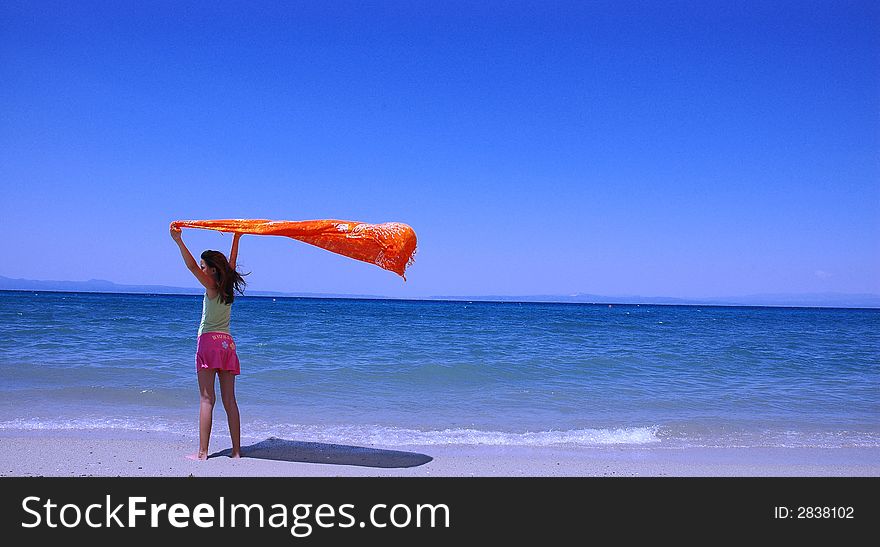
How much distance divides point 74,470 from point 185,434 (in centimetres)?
165

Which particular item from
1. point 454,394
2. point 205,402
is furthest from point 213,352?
point 454,394

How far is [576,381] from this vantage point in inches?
454

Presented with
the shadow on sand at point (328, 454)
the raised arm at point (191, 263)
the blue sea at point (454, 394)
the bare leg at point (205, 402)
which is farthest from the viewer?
the blue sea at point (454, 394)

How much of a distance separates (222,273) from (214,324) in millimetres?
439

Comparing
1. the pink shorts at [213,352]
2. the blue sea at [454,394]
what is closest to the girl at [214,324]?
the pink shorts at [213,352]

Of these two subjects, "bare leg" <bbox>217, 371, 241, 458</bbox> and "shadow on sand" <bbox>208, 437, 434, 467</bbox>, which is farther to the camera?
"shadow on sand" <bbox>208, 437, 434, 467</bbox>

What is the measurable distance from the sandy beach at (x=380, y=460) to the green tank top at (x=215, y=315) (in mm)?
1140

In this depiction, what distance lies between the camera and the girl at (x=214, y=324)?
5.34 m

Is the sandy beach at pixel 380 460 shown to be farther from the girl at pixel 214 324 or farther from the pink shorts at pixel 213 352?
the pink shorts at pixel 213 352

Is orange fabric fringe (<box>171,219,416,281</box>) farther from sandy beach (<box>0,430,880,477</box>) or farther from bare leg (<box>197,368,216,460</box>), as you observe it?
sandy beach (<box>0,430,880,477</box>)

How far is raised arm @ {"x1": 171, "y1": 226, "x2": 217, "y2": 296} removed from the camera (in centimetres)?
522

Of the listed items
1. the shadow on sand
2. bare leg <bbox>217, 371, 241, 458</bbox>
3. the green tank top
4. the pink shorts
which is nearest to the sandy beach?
the shadow on sand

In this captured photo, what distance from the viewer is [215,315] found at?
540 centimetres
